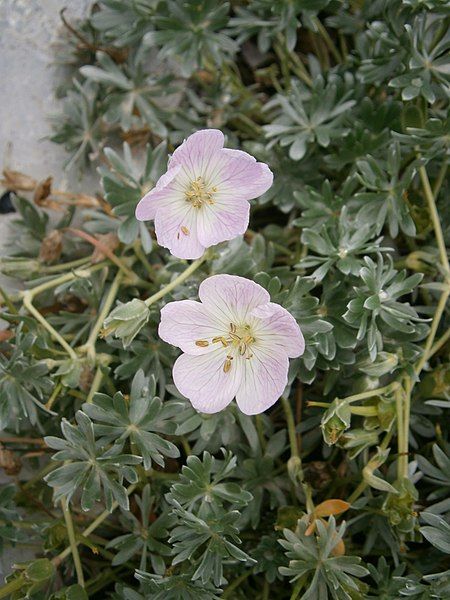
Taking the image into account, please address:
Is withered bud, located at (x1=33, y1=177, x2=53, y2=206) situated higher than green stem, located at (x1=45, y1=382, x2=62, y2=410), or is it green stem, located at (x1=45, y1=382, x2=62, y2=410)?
withered bud, located at (x1=33, y1=177, x2=53, y2=206)

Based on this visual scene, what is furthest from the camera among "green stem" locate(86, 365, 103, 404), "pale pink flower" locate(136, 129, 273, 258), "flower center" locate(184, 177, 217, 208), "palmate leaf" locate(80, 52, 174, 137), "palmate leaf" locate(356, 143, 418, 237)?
"palmate leaf" locate(80, 52, 174, 137)

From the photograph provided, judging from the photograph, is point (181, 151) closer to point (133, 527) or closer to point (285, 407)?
point (285, 407)

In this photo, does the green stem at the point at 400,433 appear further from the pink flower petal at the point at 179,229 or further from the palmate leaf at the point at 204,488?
the pink flower petal at the point at 179,229

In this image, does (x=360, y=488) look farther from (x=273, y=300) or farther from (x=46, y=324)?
(x=46, y=324)

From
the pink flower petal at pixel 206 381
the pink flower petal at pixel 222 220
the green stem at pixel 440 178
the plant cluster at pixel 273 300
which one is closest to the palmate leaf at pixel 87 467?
the plant cluster at pixel 273 300

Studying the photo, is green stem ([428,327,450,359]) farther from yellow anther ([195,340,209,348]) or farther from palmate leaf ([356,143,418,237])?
yellow anther ([195,340,209,348])

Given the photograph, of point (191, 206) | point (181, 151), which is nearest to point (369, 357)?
point (191, 206)

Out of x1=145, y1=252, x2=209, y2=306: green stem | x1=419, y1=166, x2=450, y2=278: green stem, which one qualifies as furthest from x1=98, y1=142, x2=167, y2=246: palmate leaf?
x1=419, y1=166, x2=450, y2=278: green stem
